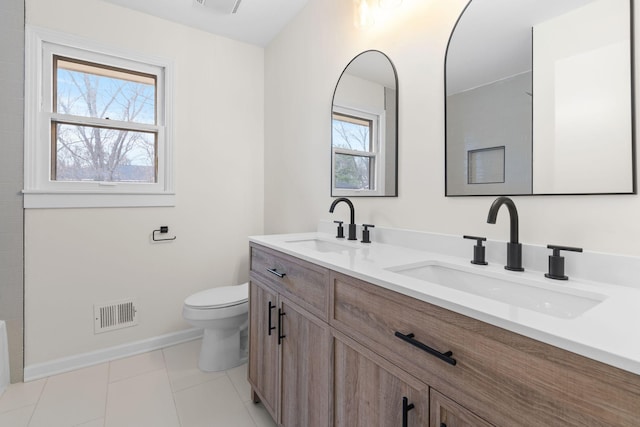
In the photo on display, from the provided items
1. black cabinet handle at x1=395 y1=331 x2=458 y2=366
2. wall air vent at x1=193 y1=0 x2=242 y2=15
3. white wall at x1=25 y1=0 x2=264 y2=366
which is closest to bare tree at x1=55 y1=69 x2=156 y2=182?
white wall at x1=25 y1=0 x2=264 y2=366

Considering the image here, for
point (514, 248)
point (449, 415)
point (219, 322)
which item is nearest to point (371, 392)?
point (449, 415)

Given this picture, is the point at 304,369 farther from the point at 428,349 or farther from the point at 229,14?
the point at 229,14

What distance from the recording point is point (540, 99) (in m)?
0.96

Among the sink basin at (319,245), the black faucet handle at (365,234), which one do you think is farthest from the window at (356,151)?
the sink basin at (319,245)

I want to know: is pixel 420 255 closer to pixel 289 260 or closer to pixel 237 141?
pixel 289 260

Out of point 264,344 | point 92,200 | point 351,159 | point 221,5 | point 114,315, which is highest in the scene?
point 221,5

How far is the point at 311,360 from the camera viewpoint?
112cm

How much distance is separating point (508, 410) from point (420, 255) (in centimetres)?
67

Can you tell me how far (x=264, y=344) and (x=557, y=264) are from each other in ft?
4.12

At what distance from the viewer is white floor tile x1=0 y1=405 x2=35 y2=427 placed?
1513mm

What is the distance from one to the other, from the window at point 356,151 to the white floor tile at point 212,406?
1.34 meters

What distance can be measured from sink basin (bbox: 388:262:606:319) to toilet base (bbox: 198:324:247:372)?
1.54 m

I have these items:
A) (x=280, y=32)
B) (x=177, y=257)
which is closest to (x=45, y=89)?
(x=177, y=257)

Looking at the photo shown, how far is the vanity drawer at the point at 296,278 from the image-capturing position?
108 centimetres
